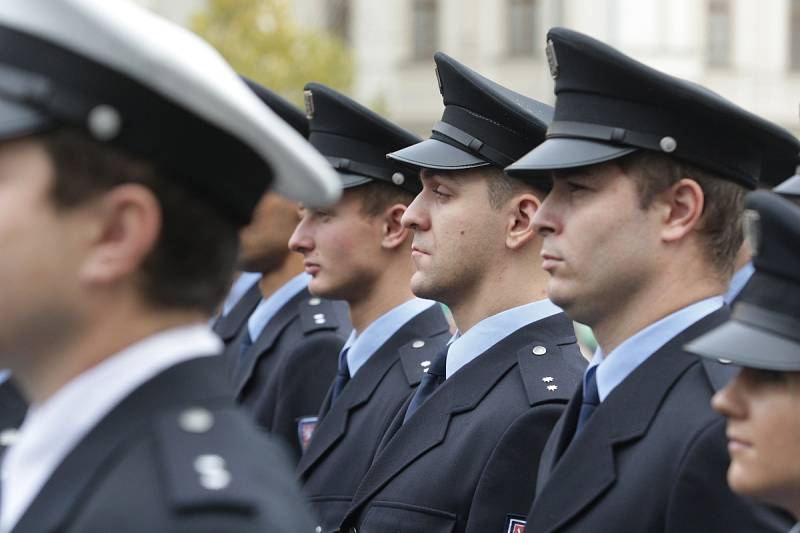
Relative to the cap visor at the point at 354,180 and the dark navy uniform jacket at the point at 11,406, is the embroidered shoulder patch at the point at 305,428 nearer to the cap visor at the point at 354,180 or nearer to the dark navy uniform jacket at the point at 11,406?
the cap visor at the point at 354,180

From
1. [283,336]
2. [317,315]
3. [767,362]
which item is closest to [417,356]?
[317,315]

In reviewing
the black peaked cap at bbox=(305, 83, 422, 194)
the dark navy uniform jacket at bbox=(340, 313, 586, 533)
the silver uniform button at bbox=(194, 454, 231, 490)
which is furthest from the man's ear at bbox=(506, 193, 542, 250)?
the silver uniform button at bbox=(194, 454, 231, 490)

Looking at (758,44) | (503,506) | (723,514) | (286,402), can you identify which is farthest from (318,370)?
(758,44)

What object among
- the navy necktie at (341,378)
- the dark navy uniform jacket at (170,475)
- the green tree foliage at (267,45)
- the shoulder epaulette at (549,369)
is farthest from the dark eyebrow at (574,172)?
the green tree foliage at (267,45)

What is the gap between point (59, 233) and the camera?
1.93m

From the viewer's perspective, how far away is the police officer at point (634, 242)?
10.3ft

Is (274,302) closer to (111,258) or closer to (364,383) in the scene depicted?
(364,383)

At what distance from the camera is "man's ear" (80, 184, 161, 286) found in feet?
6.40

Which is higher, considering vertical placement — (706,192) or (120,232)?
(706,192)

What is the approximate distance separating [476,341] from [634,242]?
99 cm

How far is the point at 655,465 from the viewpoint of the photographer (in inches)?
118

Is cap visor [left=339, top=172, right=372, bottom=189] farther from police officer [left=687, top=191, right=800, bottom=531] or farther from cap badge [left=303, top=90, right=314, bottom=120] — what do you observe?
police officer [left=687, top=191, right=800, bottom=531]

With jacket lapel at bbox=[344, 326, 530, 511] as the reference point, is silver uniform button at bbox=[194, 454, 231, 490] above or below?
below

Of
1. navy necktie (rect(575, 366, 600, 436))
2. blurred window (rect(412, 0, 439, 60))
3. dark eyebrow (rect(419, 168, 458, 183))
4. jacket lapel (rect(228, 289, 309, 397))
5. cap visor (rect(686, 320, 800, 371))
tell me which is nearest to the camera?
cap visor (rect(686, 320, 800, 371))
